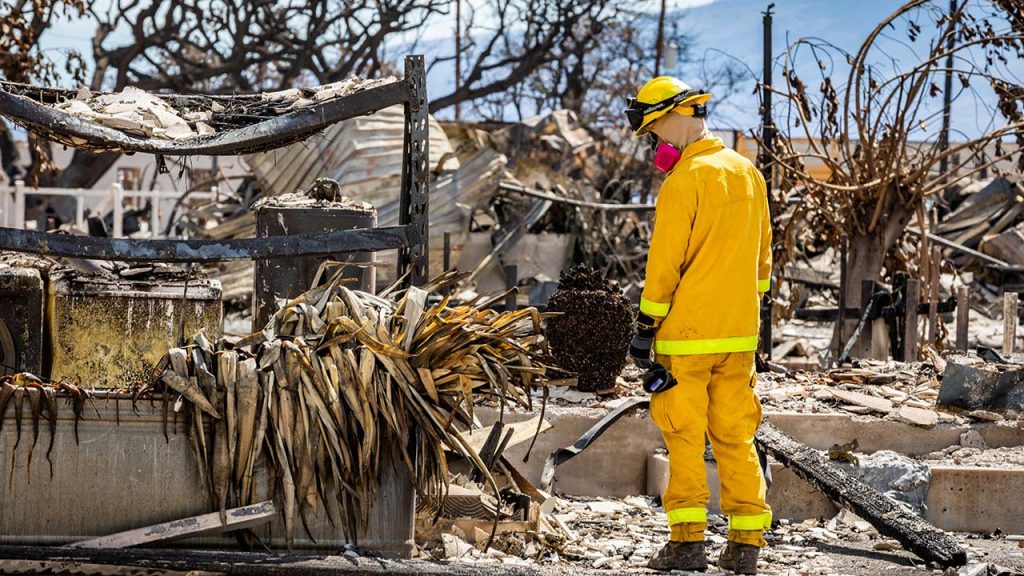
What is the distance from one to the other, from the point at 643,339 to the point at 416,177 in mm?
1294

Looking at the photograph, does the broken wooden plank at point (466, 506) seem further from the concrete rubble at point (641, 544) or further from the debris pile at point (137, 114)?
the debris pile at point (137, 114)

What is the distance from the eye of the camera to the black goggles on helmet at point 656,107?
5.15 metres

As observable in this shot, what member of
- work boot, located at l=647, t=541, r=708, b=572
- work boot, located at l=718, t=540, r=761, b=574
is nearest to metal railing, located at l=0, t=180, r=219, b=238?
work boot, located at l=647, t=541, r=708, b=572

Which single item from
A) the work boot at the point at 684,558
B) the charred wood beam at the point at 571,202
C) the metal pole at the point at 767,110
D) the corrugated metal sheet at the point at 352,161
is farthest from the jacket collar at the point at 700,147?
the corrugated metal sheet at the point at 352,161

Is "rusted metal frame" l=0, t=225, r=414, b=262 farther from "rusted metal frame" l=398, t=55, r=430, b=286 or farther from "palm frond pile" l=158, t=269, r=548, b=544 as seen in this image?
"palm frond pile" l=158, t=269, r=548, b=544

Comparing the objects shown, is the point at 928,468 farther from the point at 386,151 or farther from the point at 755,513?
the point at 386,151

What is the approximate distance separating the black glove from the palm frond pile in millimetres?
542

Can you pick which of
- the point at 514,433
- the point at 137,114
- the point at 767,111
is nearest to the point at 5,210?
the point at 767,111

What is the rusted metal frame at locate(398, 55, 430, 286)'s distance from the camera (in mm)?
5320

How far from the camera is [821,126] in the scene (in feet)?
38.4

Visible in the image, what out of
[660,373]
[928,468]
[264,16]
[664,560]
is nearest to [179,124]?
[660,373]

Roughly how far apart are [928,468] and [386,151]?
11.2 metres

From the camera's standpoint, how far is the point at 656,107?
516 centimetres

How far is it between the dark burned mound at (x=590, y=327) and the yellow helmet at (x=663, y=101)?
2.66 meters
